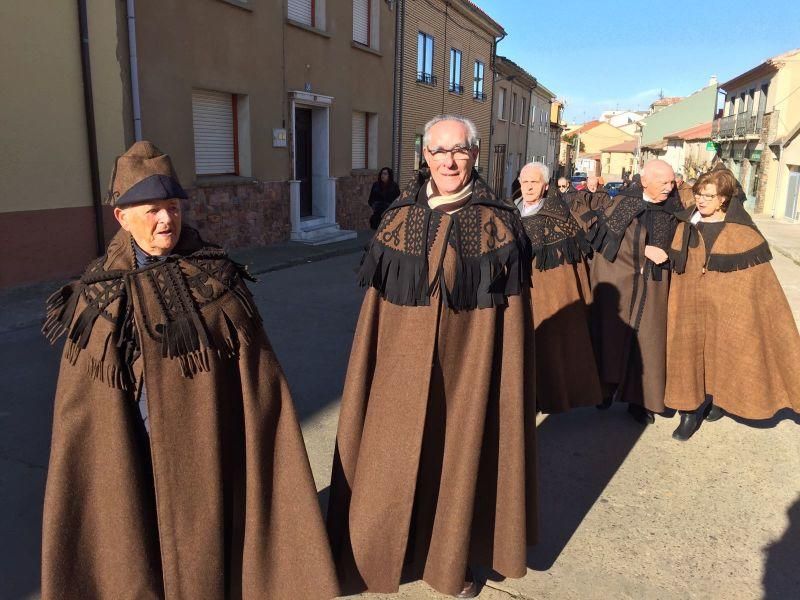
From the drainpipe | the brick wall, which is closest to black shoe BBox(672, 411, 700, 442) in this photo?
the drainpipe

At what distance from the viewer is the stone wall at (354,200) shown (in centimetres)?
1628

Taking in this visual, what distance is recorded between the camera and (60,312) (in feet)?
7.37

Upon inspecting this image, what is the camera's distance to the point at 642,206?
460 centimetres

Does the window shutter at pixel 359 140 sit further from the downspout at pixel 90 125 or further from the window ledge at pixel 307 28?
the downspout at pixel 90 125

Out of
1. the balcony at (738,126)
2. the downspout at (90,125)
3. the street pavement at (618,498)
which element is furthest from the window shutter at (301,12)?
the balcony at (738,126)

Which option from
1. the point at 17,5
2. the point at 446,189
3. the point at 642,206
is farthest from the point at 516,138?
the point at 446,189

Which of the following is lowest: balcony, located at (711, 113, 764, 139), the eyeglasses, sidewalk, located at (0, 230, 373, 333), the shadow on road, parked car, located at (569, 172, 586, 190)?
the shadow on road

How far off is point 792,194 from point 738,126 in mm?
9964

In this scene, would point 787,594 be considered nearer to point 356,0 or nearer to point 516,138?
point 356,0

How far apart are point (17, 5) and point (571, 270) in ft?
25.2

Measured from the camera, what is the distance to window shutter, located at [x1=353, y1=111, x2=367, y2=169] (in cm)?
1714

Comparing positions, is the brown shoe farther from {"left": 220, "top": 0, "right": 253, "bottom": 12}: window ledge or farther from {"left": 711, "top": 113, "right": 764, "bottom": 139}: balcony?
{"left": 711, "top": 113, "right": 764, "bottom": 139}: balcony

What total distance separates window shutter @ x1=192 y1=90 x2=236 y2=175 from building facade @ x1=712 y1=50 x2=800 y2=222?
80.6 ft

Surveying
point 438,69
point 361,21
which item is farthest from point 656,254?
point 438,69
